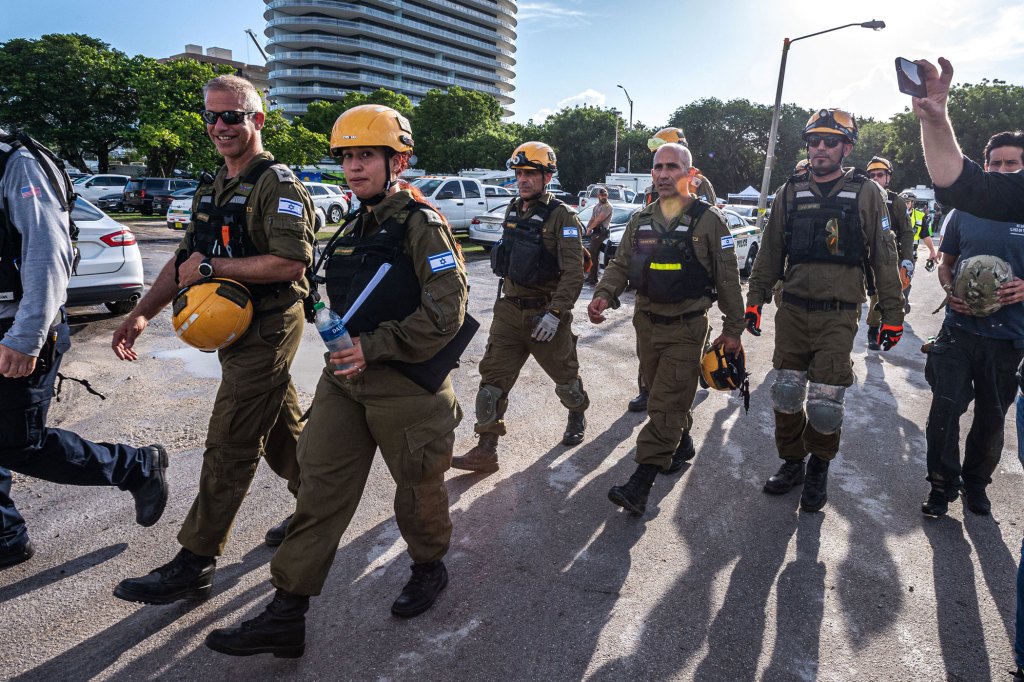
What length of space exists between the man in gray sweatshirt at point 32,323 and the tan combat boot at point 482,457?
1929 mm

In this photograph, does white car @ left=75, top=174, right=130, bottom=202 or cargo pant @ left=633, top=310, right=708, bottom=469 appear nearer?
cargo pant @ left=633, top=310, right=708, bottom=469

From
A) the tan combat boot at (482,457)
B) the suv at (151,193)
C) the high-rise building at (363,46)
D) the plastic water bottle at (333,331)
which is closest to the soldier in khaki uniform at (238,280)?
the plastic water bottle at (333,331)

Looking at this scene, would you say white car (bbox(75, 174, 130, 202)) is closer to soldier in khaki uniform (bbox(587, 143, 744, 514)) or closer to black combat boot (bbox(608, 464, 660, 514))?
soldier in khaki uniform (bbox(587, 143, 744, 514))

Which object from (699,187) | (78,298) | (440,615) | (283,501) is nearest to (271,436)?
(283,501)

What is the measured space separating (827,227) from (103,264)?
7.50 m

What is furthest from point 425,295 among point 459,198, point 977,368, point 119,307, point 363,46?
point 363,46

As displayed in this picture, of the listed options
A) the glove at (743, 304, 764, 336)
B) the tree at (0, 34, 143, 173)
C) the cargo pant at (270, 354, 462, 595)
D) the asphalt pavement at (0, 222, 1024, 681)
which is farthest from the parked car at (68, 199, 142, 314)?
the tree at (0, 34, 143, 173)

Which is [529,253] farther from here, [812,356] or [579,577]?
[579,577]

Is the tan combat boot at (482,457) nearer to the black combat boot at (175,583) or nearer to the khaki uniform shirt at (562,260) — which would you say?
the khaki uniform shirt at (562,260)

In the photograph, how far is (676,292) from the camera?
3.86 meters

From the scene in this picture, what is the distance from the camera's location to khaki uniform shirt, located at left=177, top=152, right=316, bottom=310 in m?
2.76

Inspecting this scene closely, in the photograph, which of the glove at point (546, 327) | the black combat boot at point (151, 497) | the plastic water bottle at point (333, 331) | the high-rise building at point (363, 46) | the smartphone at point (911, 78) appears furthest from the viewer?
the high-rise building at point (363, 46)

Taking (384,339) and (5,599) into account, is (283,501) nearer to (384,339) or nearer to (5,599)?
(5,599)

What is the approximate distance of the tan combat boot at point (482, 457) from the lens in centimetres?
419
